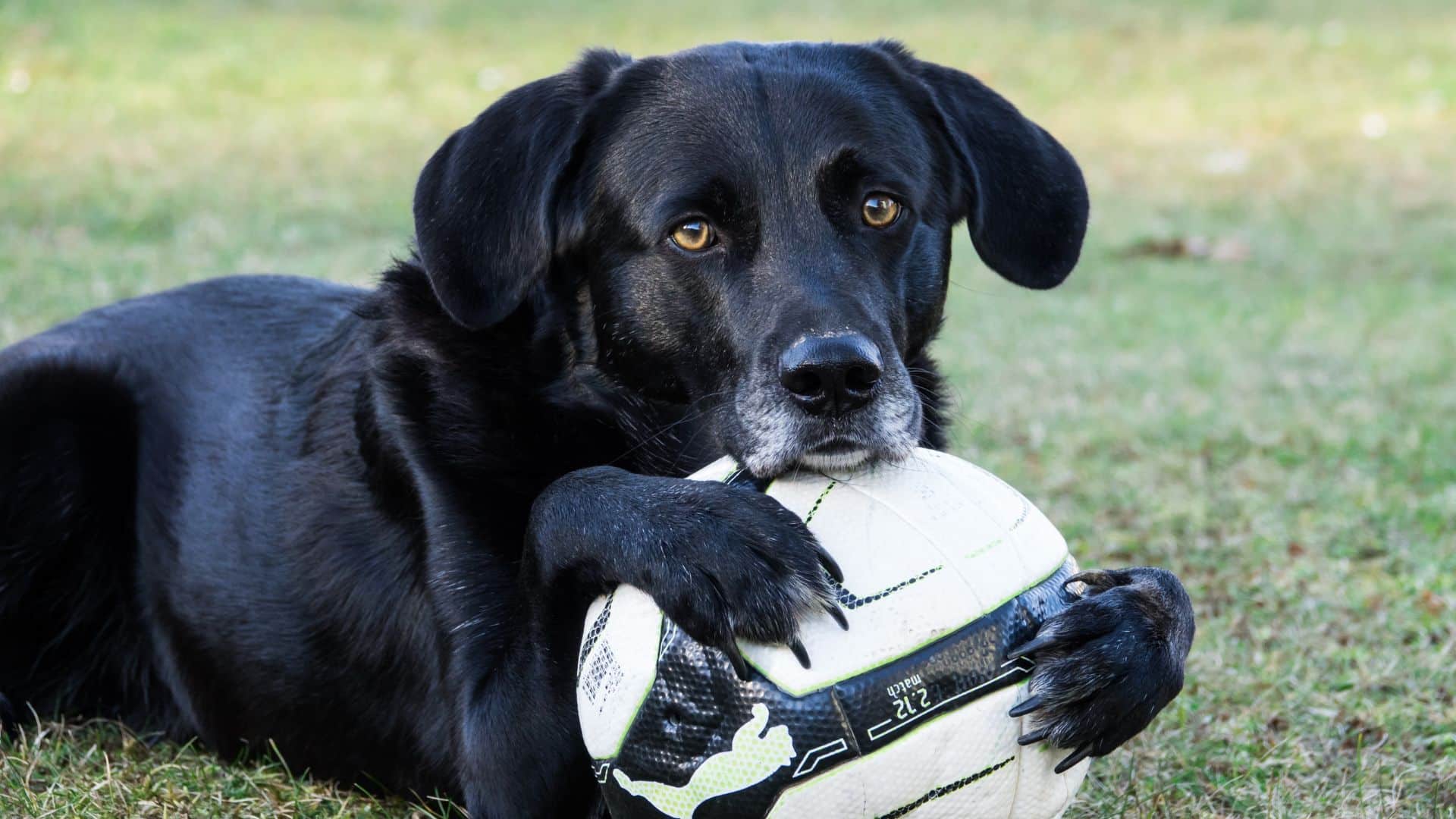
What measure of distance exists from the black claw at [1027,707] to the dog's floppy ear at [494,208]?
1.34m

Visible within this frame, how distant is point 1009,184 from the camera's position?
3.50 metres

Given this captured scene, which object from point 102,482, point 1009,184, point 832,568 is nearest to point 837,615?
point 832,568

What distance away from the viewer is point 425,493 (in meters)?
3.12

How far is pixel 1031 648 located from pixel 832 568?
33 cm

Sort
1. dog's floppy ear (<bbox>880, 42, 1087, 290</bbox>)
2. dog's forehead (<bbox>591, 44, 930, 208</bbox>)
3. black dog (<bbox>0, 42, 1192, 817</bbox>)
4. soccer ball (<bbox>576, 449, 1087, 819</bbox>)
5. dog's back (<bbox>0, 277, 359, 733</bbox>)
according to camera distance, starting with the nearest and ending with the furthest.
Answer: soccer ball (<bbox>576, 449, 1087, 819</bbox>) < black dog (<bbox>0, 42, 1192, 817</bbox>) < dog's forehead (<bbox>591, 44, 930, 208</bbox>) < dog's floppy ear (<bbox>880, 42, 1087, 290</bbox>) < dog's back (<bbox>0, 277, 359, 733</bbox>)

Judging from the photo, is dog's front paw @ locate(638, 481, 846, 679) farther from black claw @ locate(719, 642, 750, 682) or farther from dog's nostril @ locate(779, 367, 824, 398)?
dog's nostril @ locate(779, 367, 824, 398)

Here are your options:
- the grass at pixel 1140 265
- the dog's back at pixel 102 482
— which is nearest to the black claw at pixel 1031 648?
the grass at pixel 1140 265

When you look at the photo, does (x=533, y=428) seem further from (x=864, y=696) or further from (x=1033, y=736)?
(x=1033, y=736)

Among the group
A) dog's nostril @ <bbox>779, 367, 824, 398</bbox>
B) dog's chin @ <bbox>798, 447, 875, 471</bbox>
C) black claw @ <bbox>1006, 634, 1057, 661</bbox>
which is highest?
dog's nostril @ <bbox>779, 367, 824, 398</bbox>

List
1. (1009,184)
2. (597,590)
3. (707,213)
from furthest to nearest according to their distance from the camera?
1. (1009,184)
2. (707,213)
3. (597,590)

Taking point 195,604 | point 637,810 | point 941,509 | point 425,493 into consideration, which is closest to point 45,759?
point 195,604

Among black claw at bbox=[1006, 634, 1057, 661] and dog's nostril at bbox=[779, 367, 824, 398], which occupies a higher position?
dog's nostril at bbox=[779, 367, 824, 398]

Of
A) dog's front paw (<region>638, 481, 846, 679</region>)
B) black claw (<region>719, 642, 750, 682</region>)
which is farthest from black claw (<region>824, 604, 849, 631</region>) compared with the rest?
black claw (<region>719, 642, 750, 682</region>)

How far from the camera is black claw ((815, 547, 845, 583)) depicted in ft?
7.89
